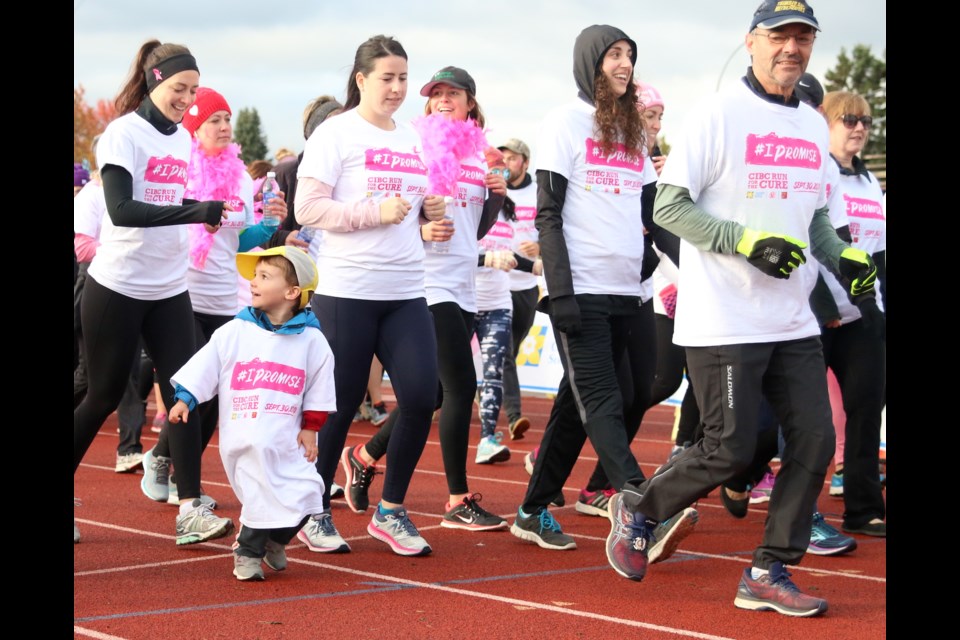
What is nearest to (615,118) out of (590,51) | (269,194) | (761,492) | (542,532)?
(590,51)

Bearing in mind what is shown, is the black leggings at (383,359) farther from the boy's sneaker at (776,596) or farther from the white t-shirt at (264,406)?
the boy's sneaker at (776,596)

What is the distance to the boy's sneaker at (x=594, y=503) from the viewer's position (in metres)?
7.55

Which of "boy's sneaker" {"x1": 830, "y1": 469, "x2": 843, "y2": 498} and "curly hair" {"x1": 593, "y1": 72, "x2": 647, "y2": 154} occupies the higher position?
"curly hair" {"x1": 593, "y1": 72, "x2": 647, "y2": 154}

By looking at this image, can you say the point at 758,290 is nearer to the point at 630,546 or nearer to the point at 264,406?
the point at 630,546

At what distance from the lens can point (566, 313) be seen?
6184 mm

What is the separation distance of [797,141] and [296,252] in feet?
7.03

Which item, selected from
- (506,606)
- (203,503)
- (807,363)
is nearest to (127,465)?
(203,503)

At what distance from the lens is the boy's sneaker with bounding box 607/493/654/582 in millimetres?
5469

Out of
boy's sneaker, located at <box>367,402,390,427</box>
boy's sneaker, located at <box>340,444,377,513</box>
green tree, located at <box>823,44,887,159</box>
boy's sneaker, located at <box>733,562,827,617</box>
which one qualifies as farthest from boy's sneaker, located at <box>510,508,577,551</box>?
green tree, located at <box>823,44,887,159</box>

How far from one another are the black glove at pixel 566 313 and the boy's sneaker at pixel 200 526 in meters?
1.76

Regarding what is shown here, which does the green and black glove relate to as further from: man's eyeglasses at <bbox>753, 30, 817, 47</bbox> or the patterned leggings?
the patterned leggings

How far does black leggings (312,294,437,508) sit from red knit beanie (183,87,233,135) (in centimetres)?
199

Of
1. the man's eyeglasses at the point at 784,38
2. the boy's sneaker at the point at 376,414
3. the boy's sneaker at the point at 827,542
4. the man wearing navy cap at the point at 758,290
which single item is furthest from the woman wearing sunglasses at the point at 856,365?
the boy's sneaker at the point at 376,414

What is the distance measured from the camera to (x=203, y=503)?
21.3ft
